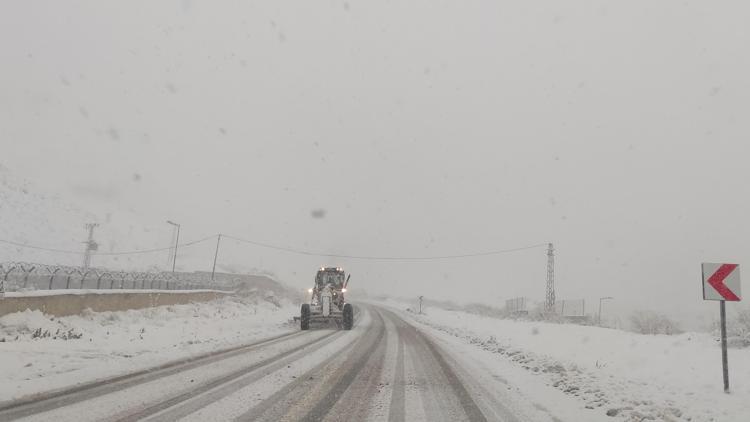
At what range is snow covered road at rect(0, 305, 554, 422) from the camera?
5680 mm

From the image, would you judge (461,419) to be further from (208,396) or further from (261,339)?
(261,339)

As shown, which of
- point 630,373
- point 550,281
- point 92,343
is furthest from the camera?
point 550,281

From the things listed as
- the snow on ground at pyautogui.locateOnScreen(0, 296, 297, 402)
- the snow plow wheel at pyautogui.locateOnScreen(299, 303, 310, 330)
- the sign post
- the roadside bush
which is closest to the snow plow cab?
the snow plow wheel at pyautogui.locateOnScreen(299, 303, 310, 330)

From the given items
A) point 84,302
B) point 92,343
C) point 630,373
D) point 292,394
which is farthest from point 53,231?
point 630,373

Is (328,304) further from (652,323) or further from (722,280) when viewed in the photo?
(652,323)

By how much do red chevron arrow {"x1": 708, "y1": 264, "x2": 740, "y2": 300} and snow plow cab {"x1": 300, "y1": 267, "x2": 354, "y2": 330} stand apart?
14618mm

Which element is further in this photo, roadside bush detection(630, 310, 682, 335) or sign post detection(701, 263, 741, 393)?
roadside bush detection(630, 310, 682, 335)

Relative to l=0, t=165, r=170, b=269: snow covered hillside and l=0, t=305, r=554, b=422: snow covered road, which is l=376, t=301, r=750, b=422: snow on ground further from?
l=0, t=165, r=170, b=269: snow covered hillside

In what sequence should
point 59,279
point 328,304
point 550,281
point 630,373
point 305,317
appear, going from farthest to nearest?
1. point 550,281
2. point 328,304
3. point 305,317
4. point 59,279
5. point 630,373

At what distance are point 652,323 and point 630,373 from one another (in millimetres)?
16769

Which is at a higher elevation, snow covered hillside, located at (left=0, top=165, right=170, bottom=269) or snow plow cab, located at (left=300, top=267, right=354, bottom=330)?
snow covered hillside, located at (left=0, top=165, right=170, bottom=269)

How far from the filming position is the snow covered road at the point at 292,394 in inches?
224

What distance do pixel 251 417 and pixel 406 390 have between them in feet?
9.87

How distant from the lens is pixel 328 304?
21.5 m
